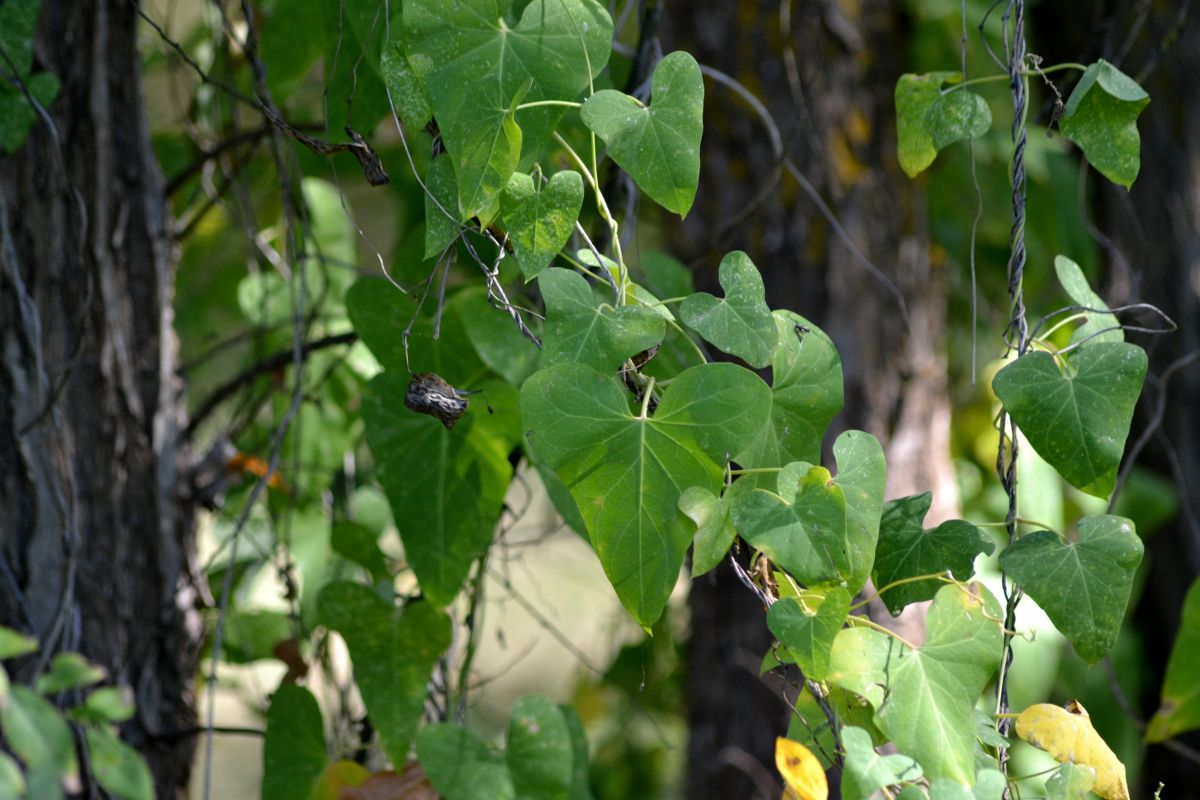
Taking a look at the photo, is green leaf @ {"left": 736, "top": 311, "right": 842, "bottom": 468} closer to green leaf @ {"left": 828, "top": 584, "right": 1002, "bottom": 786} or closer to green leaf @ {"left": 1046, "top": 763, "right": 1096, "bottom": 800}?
green leaf @ {"left": 828, "top": 584, "right": 1002, "bottom": 786}

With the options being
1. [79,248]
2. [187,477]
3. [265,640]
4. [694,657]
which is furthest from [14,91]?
[694,657]

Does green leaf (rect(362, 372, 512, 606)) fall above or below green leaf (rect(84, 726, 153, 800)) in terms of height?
above

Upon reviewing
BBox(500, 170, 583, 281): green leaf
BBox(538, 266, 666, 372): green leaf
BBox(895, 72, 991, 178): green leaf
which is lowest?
BBox(538, 266, 666, 372): green leaf

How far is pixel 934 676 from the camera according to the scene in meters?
0.59

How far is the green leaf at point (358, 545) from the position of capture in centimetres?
96

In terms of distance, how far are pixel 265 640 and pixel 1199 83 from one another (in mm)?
1724

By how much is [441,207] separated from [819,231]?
90 cm

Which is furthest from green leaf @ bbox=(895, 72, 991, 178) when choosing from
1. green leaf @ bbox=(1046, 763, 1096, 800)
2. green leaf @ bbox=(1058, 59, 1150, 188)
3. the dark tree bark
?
the dark tree bark

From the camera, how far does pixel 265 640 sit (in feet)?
3.88

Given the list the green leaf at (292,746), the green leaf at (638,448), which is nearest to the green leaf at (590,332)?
the green leaf at (638,448)

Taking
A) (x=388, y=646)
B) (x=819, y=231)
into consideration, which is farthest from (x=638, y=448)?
(x=819, y=231)

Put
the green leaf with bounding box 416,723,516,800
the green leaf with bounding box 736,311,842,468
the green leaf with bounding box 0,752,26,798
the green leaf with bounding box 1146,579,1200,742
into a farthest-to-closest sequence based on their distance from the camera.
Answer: the green leaf with bounding box 1146,579,1200,742 → the green leaf with bounding box 416,723,516,800 → the green leaf with bounding box 736,311,842,468 → the green leaf with bounding box 0,752,26,798

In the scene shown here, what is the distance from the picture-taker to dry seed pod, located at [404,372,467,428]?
2.01 feet

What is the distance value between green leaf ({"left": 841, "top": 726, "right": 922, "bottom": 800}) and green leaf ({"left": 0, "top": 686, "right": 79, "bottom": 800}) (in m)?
0.36
